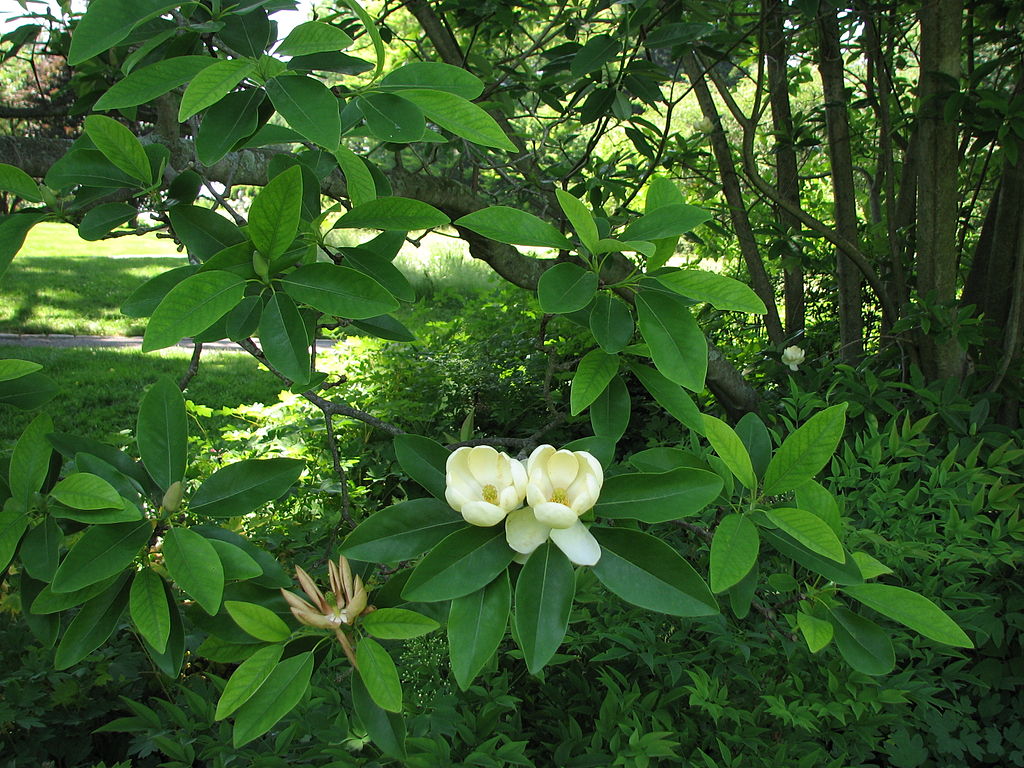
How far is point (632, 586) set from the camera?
2.61 feet

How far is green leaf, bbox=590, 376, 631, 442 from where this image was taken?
1.11 m

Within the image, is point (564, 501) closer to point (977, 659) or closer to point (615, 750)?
point (615, 750)

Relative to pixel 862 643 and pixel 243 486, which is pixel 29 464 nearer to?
pixel 243 486

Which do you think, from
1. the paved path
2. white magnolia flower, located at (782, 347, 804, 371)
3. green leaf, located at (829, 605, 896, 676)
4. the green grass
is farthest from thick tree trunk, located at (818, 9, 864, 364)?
the paved path

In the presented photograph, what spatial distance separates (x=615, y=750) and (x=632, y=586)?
2.19ft

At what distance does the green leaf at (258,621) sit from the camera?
79cm

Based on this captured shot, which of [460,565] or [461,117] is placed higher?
[461,117]

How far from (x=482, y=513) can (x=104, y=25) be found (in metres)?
0.65

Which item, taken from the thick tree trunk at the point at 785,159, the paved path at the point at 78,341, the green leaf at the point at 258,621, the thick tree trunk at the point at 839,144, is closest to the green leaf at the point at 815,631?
the green leaf at the point at 258,621

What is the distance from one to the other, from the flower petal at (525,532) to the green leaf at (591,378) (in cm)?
21

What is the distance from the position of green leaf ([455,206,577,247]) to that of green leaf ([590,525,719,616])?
1.17 feet

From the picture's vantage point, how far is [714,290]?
92cm

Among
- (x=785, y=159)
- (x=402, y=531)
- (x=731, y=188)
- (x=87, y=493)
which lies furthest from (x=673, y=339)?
(x=785, y=159)

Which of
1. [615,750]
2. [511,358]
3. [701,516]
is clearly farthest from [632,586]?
[511,358]
